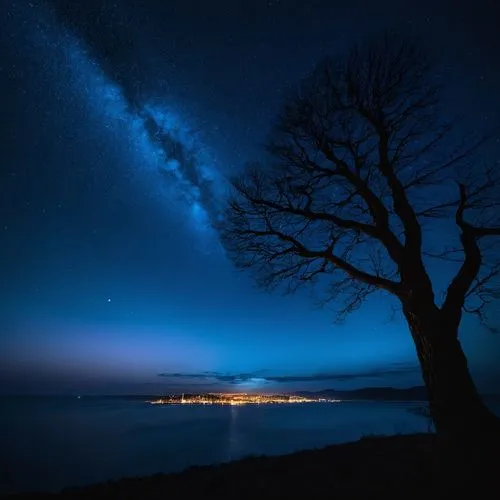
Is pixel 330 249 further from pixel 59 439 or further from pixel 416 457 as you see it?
pixel 59 439

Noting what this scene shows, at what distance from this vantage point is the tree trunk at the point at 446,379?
6.59m

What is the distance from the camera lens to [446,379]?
7.00 metres

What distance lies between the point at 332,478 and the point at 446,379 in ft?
8.81

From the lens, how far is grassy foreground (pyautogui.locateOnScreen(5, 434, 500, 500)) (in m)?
5.71

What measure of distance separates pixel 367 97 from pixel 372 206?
2.41m

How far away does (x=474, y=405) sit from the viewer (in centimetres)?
674

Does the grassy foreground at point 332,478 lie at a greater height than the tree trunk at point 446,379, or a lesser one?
lesser

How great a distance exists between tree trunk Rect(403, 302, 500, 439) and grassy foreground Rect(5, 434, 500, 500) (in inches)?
21.3

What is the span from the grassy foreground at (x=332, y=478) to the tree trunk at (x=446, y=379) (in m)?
0.54

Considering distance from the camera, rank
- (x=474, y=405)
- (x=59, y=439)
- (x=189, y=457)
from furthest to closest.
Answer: (x=59, y=439)
(x=189, y=457)
(x=474, y=405)

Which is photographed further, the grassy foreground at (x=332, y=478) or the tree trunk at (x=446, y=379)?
the tree trunk at (x=446, y=379)

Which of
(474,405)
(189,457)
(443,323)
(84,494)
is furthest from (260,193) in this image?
(189,457)

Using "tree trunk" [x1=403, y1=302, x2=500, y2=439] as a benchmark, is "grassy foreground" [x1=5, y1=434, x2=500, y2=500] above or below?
below

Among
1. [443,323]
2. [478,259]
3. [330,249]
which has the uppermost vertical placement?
[330,249]
